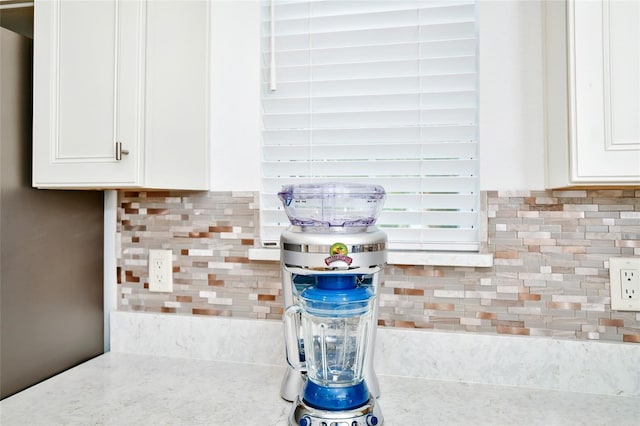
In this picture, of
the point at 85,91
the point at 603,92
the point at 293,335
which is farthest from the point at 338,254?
the point at 85,91

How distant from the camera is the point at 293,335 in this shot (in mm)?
910

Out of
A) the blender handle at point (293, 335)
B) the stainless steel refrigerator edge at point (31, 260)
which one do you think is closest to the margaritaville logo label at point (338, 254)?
the blender handle at point (293, 335)

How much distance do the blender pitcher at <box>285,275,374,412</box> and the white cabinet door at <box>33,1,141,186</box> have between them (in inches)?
21.5

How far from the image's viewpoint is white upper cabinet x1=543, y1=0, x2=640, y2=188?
900 millimetres

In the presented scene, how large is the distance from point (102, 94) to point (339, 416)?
36.8 inches

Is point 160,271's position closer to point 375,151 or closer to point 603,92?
point 375,151

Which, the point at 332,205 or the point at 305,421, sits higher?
the point at 332,205

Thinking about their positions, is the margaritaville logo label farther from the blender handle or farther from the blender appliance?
the blender handle

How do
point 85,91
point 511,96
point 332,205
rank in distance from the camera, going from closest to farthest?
point 332,205, point 85,91, point 511,96

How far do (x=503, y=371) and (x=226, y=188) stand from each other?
3.12ft

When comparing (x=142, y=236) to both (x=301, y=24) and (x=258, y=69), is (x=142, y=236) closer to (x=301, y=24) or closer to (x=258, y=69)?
(x=258, y=69)

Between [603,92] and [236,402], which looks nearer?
[603,92]

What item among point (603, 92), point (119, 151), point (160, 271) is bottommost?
point (160, 271)

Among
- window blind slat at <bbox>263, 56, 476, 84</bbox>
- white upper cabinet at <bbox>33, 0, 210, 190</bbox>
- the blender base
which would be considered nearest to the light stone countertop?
the blender base
